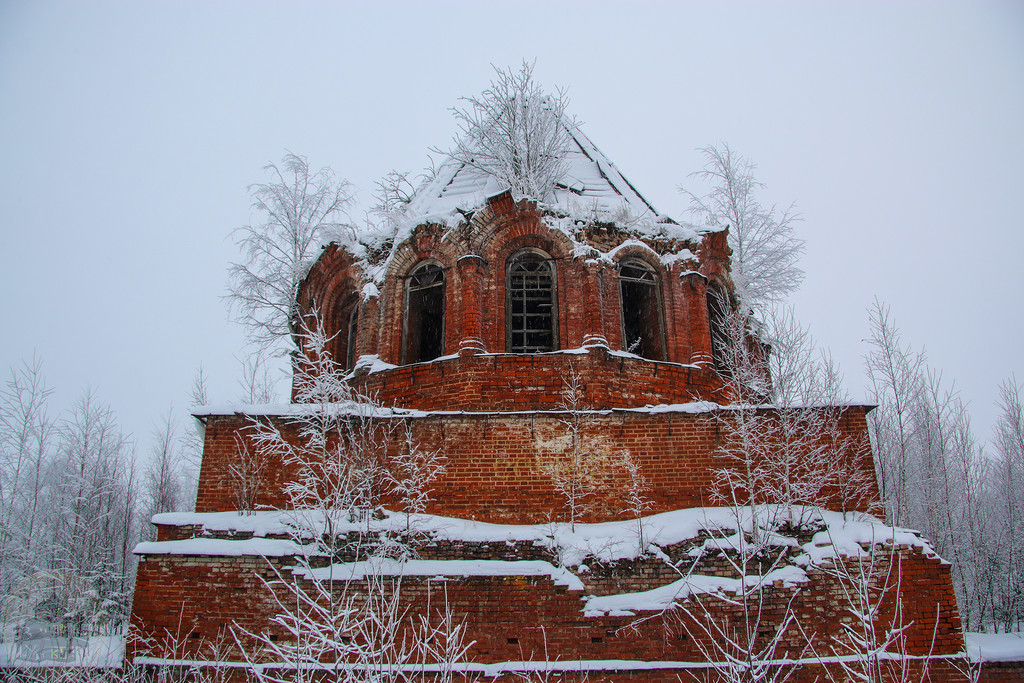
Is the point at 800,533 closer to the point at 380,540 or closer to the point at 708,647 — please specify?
the point at 708,647

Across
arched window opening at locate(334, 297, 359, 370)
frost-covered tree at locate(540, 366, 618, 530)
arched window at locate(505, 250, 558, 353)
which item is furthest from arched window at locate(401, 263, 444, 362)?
frost-covered tree at locate(540, 366, 618, 530)

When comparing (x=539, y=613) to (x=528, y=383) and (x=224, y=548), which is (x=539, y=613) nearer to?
(x=528, y=383)

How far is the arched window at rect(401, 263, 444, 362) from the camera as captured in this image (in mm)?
10734

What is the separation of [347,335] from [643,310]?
5.52 m

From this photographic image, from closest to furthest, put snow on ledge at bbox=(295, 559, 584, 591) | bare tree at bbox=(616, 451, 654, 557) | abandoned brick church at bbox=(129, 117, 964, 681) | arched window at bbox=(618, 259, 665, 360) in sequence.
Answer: abandoned brick church at bbox=(129, 117, 964, 681), snow on ledge at bbox=(295, 559, 584, 591), bare tree at bbox=(616, 451, 654, 557), arched window at bbox=(618, 259, 665, 360)

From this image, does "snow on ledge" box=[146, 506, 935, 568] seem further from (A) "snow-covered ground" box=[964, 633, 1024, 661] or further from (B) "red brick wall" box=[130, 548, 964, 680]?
(A) "snow-covered ground" box=[964, 633, 1024, 661]

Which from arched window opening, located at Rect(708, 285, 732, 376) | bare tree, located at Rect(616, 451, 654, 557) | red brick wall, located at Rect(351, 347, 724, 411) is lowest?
bare tree, located at Rect(616, 451, 654, 557)

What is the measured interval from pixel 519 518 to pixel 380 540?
1822 mm

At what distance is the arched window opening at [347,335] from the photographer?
1195 cm

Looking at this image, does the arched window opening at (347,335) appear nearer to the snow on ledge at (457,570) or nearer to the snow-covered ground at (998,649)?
the snow on ledge at (457,570)

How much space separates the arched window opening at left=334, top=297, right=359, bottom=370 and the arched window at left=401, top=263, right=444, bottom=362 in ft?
4.30

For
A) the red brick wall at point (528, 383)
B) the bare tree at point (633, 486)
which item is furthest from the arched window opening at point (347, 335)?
the bare tree at point (633, 486)

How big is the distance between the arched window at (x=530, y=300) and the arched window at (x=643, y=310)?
1195 mm

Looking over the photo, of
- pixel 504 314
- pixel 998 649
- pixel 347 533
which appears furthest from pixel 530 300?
pixel 998 649
